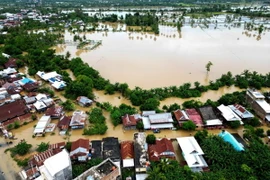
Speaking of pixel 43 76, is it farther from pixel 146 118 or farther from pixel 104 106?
A: pixel 146 118

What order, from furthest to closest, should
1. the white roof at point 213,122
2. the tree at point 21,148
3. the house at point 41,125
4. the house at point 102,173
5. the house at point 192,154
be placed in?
the white roof at point 213,122 < the house at point 41,125 < the tree at point 21,148 < the house at point 192,154 < the house at point 102,173

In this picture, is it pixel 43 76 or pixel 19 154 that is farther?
pixel 43 76

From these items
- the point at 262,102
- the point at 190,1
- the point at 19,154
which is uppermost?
the point at 190,1

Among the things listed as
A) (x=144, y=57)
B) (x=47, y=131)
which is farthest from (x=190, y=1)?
(x=47, y=131)

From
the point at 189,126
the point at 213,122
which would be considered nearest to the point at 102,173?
the point at 189,126

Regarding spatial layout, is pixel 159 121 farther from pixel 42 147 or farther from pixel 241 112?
pixel 42 147

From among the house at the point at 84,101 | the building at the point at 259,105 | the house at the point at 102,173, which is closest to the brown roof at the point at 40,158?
the house at the point at 102,173

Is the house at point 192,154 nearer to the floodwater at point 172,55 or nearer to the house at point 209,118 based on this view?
the house at point 209,118
